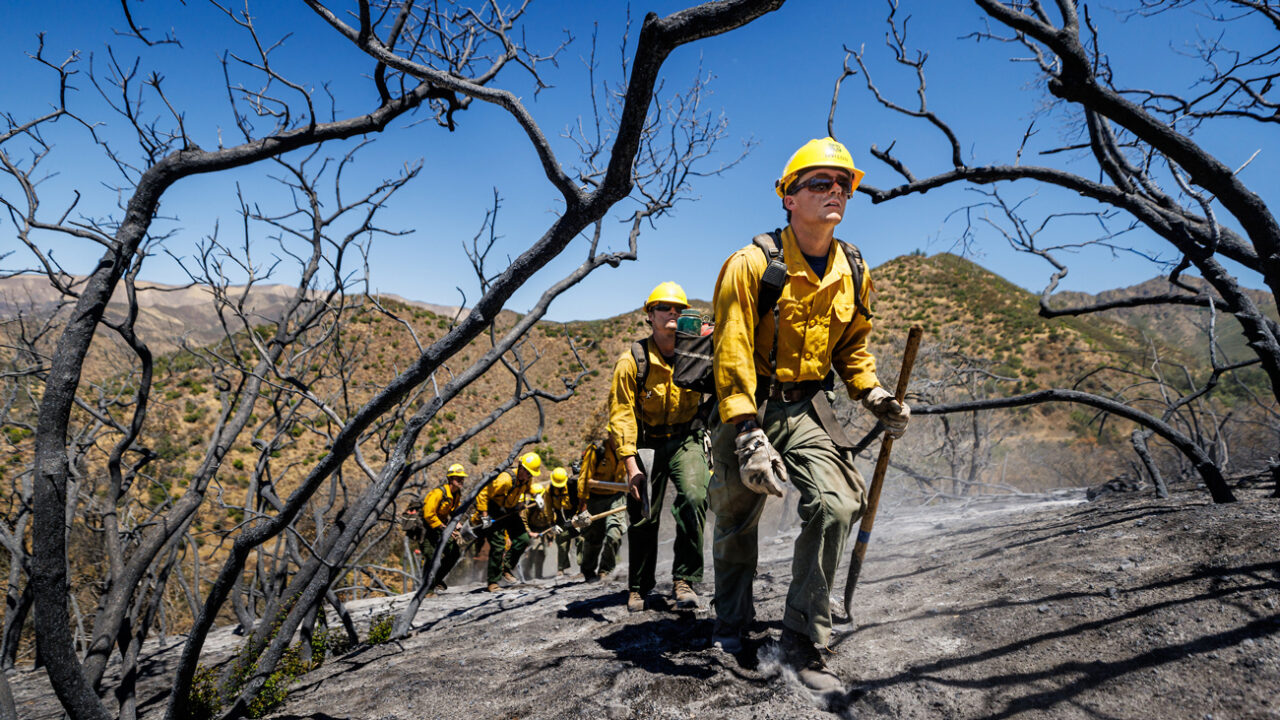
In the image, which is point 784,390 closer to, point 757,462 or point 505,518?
point 757,462

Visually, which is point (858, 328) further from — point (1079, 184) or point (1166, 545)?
point (1079, 184)

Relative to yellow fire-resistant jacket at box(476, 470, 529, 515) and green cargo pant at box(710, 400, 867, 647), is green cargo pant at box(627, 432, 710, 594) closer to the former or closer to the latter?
green cargo pant at box(710, 400, 867, 647)

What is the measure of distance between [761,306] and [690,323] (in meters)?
0.53

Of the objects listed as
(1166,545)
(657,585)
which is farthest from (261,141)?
(1166,545)

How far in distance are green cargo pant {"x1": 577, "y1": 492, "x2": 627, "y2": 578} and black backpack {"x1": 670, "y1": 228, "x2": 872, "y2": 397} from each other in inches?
149

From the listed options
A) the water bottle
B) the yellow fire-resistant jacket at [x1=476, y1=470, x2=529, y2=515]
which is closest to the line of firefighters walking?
the water bottle

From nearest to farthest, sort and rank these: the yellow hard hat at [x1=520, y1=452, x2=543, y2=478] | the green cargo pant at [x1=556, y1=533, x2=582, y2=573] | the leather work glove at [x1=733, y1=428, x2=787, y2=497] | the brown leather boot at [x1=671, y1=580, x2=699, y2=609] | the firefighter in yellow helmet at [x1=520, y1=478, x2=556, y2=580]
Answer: the leather work glove at [x1=733, y1=428, x2=787, y2=497]
the brown leather boot at [x1=671, y1=580, x2=699, y2=609]
the yellow hard hat at [x1=520, y1=452, x2=543, y2=478]
the firefighter in yellow helmet at [x1=520, y1=478, x2=556, y2=580]
the green cargo pant at [x1=556, y1=533, x2=582, y2=573]

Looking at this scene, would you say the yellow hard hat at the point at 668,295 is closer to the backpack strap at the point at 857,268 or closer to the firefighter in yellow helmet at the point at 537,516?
the backpack strap at the point at 857,268

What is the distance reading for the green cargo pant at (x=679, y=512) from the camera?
3926 mm

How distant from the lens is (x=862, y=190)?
4.78 m

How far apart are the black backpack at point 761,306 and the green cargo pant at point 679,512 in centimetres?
103

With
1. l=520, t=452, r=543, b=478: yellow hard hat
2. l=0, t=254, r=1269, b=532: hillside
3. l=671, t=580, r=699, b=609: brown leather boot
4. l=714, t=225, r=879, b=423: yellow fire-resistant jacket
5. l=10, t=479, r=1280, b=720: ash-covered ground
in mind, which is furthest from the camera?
l=0, t=254, r=1269, b=532: hillside

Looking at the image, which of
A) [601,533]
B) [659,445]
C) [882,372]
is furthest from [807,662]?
[882,372]

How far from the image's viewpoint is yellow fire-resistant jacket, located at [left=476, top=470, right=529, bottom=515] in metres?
8.25
